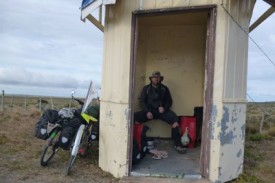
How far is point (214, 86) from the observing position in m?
5.48

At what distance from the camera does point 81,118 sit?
21.7ft

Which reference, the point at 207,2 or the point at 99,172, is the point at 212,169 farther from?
Result: the point at 207,2

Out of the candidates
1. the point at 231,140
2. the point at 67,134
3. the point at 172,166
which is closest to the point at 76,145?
the point at 67,134

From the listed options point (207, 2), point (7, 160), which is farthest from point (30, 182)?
point (207, 2)

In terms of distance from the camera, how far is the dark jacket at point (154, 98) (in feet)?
24.2

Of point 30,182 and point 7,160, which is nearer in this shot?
point 30,182

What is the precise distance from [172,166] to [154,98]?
170 centimetres

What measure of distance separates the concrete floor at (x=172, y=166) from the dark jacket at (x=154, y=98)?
0.94 m

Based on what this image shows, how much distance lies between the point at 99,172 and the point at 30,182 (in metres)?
1.18

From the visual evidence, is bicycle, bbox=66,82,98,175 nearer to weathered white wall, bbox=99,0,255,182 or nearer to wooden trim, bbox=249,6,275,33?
weathered white wall, bbox=99,0,255,182

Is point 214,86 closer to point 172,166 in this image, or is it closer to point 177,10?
point 177,10

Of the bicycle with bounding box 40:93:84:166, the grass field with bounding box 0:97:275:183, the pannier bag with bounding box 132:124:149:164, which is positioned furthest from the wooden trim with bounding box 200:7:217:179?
the bicycle with bounding box 40:93:84:166

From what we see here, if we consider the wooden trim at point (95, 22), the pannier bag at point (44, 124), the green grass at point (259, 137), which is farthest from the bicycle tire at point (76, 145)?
the green grass at point (259, 137)

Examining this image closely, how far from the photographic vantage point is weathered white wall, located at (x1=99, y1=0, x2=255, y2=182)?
5.48 metres
